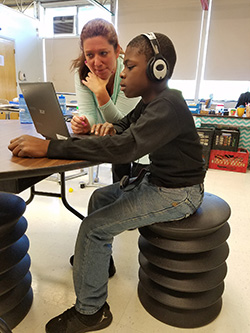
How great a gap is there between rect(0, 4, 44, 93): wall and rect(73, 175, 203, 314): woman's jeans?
6.47 metres

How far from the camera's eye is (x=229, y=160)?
11.7ft

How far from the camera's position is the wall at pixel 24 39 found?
586cm

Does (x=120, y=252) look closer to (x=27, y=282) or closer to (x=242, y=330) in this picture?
(x=27, y=282)

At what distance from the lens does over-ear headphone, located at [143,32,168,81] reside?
0.81 metres

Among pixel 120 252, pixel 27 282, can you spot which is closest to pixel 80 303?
pixel 27 282

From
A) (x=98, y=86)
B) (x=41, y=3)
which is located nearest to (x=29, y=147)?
(x=98, y=86)

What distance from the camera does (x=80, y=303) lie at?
99 centimetres

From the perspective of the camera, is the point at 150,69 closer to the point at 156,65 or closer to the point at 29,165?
the point at 156,65

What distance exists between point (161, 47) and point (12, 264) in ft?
3.19

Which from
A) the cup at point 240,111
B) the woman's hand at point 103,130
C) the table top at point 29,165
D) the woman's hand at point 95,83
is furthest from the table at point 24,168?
the cup at point 240,111

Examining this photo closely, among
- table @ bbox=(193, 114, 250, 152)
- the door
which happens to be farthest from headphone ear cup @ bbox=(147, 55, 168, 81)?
the door

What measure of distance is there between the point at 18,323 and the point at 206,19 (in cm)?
565

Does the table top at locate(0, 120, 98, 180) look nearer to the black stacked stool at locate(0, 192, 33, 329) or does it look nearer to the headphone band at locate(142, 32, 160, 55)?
the black stacked stool at locate(0, 192, 33, 329)

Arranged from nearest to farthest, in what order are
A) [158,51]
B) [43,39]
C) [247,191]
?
[158,51] < [247,191] < [43,39]
